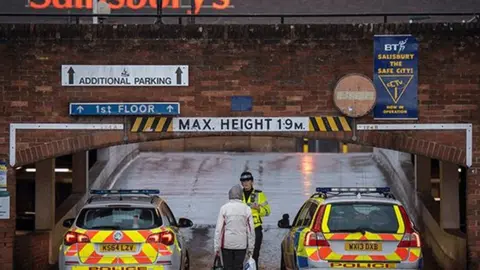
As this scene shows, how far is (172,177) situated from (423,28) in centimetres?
1166

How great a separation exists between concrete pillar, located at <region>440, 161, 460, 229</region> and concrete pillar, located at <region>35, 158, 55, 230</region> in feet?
23.9

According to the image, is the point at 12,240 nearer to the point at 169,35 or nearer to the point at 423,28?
the point at 169,35

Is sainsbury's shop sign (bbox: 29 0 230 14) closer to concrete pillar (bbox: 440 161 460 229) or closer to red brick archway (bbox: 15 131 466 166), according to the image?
red brick archway (bbox: 15 131 466 166)

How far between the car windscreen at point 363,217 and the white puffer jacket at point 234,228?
1003mm

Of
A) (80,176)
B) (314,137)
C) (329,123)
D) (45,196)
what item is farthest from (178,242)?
(80,176)

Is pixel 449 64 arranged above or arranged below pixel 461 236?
above

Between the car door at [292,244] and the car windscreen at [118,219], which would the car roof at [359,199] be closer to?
the car door at [292,244]

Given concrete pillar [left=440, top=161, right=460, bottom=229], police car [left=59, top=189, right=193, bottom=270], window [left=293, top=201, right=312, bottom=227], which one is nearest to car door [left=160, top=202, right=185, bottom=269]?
police car [left=59, top=189, right=193, bottom=270]

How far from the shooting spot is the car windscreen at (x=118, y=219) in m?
13.5

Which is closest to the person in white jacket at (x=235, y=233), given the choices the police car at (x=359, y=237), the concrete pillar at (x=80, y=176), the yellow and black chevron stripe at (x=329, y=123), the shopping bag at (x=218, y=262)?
the shopping bag at (x=218, y=262)

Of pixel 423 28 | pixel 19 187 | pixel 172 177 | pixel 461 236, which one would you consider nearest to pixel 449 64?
pixel 423 28

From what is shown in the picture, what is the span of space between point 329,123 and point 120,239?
4362mm

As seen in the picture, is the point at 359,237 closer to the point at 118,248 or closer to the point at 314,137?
the point at 118,248

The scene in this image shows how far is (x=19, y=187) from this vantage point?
26.5 metres
